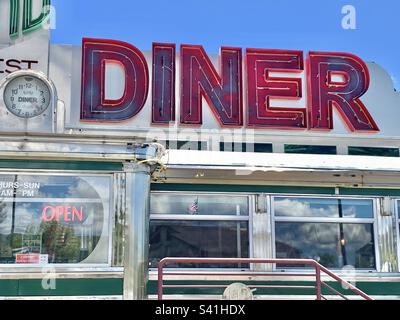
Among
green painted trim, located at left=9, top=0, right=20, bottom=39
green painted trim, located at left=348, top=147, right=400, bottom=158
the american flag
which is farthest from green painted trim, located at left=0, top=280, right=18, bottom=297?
green painted trim, located at left=348, top=147, right=400, bottom=158

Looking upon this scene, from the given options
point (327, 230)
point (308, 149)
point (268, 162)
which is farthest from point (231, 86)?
point (327, 230)

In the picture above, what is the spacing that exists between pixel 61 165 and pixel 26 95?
1.57 metres

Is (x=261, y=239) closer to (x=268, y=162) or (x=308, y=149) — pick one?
(x=268, y=162)

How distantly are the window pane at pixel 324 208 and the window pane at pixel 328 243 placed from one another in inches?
3.9

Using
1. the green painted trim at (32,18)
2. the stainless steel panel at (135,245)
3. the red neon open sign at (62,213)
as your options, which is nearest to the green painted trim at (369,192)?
the stainless steel panel at (135,245)

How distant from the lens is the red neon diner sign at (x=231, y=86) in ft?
19.2

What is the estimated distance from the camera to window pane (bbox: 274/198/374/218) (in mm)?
5047

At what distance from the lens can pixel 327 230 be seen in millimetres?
5078

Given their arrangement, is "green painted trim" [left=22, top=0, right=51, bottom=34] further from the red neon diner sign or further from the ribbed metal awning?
the ribbed metal awning

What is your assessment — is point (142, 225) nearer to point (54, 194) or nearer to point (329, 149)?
point (54, 194)

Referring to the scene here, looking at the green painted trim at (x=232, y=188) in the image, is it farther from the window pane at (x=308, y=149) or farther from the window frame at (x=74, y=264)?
the window frame at (x=74, y=264)

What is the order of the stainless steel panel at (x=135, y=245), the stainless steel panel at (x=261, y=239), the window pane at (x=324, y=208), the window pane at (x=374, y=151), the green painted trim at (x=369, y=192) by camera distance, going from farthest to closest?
the window pane at (x=374, y=151)
the green painted trim at (x=369, y=192)
the window pane at (x=324, y=208)
the stainless steel panel at (x=261, y=239)
the stainless steel panel at (x=135, y=245)
